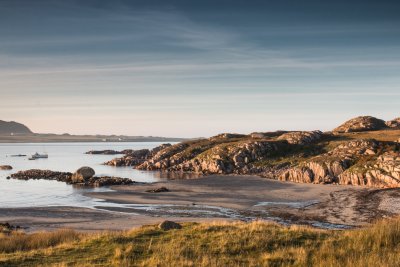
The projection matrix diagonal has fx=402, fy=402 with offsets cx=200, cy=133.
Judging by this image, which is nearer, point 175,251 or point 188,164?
point 175,251

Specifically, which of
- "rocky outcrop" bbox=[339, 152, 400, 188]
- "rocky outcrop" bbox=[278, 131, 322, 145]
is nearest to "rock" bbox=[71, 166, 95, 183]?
"rocky outcrop" bbox=[339, 152, 400, 188]

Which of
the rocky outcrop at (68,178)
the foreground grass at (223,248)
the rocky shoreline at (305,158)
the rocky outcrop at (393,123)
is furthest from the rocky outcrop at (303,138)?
the foreground grass at (223,248)

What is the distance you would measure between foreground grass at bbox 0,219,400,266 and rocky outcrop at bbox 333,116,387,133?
114423 mm

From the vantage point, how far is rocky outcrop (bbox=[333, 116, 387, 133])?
13300cm

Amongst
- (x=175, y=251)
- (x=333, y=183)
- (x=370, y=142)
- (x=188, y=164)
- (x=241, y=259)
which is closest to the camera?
(x=241, y=259)

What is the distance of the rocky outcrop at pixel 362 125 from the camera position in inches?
5236

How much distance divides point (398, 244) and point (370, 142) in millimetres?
68277

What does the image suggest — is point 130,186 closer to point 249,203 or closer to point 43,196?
point 43,196

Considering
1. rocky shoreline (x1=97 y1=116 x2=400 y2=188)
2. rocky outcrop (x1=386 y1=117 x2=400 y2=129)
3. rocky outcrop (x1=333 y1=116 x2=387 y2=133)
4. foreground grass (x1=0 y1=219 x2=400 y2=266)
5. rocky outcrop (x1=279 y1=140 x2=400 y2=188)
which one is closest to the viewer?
foreground grass (x1=0 y1=219 x2=400 y2=266)

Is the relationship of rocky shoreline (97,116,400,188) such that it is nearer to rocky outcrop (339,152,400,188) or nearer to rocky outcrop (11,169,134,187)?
rocky outcrop (339,152,400,188)

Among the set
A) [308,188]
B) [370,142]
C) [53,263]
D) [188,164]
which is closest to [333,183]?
[308,188]

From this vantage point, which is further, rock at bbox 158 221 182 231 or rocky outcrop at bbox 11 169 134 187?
rocky outcrop at bbox 11 169 134 187

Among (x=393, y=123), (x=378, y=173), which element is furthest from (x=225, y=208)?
(x=393, y=123)

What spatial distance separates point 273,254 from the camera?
19609 millimetres
